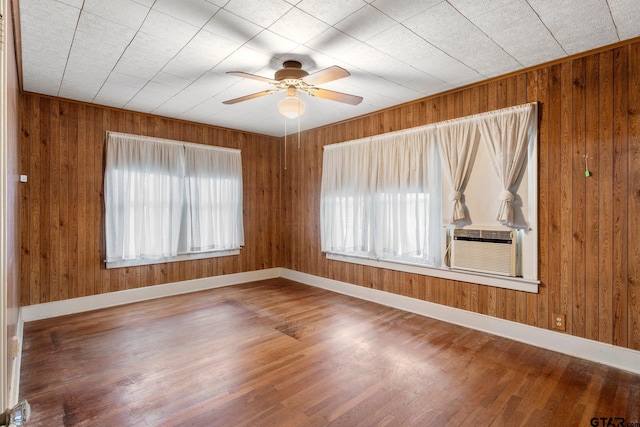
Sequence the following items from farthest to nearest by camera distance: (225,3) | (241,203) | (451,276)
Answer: (241,203) < (451,276) < (225,3)

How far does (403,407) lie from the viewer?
2.31 meters

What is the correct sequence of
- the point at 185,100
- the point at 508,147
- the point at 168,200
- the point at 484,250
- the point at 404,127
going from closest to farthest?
the point at 508,147 < the point at 484,250 < the point at 185,100 < the point at 404,127 < the point at 168,200

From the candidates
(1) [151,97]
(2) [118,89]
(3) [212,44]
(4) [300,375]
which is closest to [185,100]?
(1) [151,97]

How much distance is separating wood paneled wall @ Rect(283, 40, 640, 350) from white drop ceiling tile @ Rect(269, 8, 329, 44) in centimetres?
212

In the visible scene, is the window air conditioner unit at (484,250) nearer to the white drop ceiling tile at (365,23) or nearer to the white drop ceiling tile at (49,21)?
the white drop ceiling tile at (365,23)

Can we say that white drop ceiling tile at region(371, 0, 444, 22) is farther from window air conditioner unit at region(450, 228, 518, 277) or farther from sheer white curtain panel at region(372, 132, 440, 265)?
window air conditioner unit at region(450, 228, 518, 277)

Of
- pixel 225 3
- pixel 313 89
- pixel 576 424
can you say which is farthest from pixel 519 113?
pixel 225 3

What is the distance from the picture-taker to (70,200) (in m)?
4.30

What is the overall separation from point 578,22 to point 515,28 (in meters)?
0.44

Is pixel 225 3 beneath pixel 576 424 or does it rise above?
above

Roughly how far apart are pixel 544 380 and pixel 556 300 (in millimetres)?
884

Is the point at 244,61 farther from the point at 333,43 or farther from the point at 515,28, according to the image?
the point at 515,28

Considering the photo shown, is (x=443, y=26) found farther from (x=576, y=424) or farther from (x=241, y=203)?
(x=241, y=203)

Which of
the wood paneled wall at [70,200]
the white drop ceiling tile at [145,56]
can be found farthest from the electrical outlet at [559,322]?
the wood paneled wall at [70,200]
